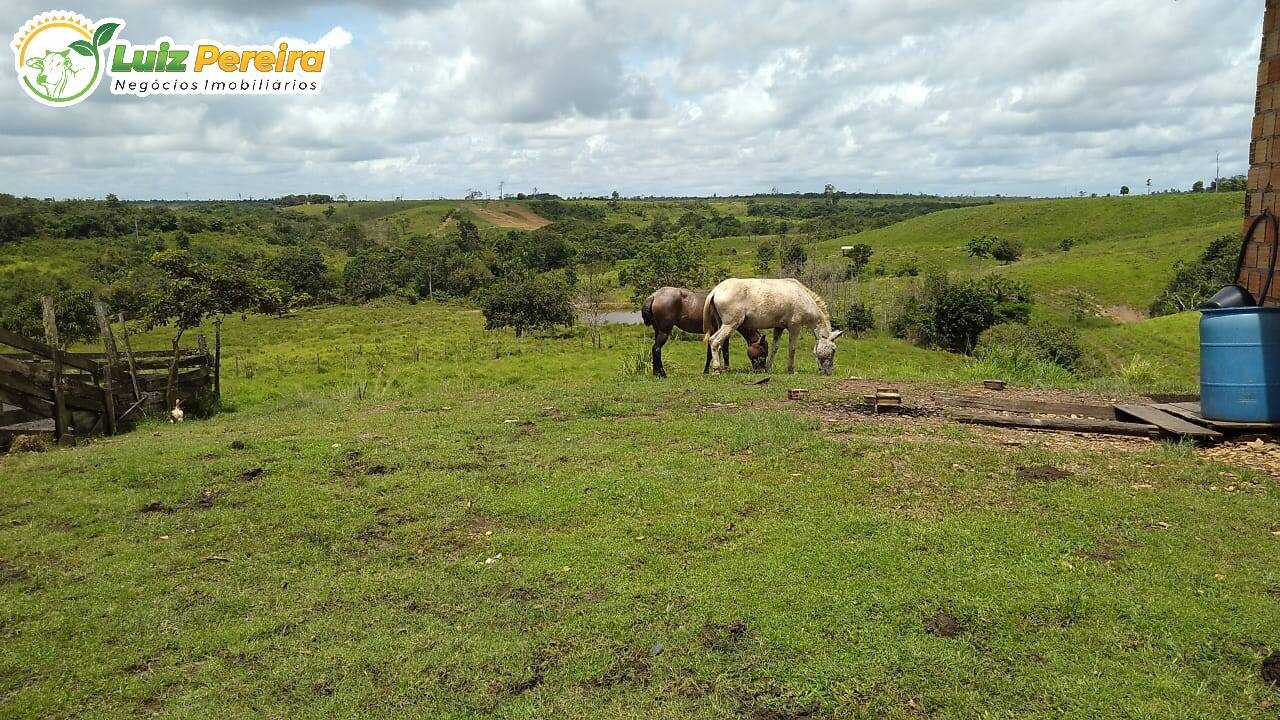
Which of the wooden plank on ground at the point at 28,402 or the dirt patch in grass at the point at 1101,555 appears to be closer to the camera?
the dirt patch in grass at the point at 1101,555

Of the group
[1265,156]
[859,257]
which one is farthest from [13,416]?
[859,257]

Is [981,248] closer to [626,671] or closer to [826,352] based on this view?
[826,352]

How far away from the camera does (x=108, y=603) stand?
5.17 meters

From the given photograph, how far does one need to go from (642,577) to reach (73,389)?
32.9ft

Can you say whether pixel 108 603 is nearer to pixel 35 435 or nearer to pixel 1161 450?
pixel 35 435

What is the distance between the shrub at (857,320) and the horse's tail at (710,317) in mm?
37420

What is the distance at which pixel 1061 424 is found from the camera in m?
8.61

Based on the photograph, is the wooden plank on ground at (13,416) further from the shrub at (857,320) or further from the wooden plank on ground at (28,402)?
the shrub at (857,320)

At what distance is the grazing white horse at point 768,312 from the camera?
14.3 meters

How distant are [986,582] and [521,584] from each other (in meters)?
3.20

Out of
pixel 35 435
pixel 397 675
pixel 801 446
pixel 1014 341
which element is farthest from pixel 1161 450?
pixel 1014 341

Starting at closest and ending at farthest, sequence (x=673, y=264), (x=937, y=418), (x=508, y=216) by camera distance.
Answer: (x=937, y=418) → (x=673, y=264) → (x=508, y=216)

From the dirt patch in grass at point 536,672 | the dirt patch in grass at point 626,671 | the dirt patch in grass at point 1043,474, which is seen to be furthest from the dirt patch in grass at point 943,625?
the dirt patch in grass at point 1043,474

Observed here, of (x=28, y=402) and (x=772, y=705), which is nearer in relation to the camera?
(x=772, y=705)
